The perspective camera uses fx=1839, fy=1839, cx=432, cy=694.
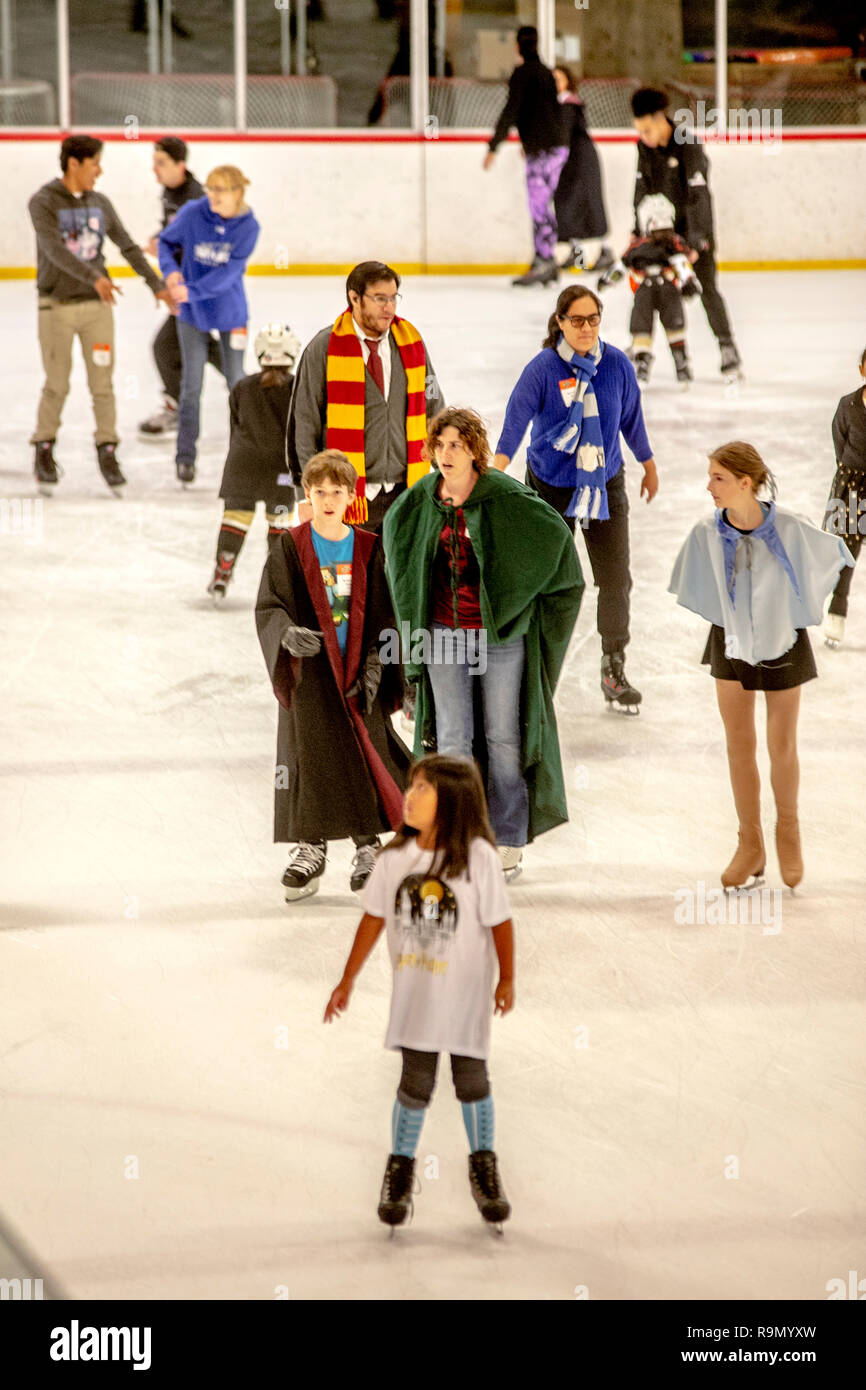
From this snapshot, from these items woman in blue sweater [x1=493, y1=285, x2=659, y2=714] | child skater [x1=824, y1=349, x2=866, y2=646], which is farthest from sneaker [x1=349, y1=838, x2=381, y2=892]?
child skater [x1=824, y1=349, x2=866, y2=646]

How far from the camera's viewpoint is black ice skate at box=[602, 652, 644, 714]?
22.4ft

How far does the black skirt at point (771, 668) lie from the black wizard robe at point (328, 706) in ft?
2.88

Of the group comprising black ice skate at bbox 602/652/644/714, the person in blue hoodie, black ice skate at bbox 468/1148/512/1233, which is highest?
the person in blue hoodie

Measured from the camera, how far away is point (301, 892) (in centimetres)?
521

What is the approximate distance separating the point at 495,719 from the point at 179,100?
13.5m

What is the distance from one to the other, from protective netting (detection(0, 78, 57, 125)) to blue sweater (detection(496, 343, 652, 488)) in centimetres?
1214

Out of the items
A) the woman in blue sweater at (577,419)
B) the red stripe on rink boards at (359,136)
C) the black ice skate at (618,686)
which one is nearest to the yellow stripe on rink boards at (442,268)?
the red stripe on rink boards at (359,136)

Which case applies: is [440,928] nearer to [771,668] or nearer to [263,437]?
[771,668]

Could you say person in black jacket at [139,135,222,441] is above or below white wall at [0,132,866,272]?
below

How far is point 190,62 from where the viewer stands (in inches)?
670

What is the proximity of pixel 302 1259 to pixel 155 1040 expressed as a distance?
1002 millimetres

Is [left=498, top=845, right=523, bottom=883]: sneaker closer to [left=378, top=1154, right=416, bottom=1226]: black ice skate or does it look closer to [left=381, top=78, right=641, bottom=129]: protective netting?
[left=378, top=1154, right=416, bottom=1226]: black ice skate

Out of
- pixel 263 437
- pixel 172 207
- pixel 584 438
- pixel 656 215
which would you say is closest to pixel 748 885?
pixel 584 438
